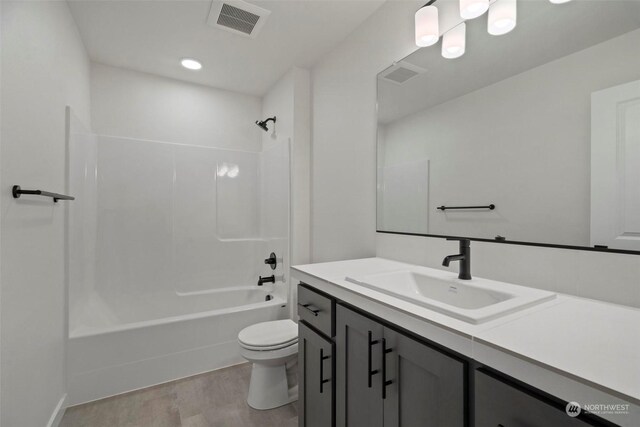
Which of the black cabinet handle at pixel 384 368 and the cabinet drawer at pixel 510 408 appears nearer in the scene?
the cabinet drawer at pixel 510 408

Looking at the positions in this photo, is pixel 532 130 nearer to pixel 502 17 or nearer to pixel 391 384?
pixel 502 17

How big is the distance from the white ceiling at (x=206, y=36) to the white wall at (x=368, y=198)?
0.19 m

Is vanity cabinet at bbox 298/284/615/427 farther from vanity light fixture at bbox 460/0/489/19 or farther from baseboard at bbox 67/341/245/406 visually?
vanity light fixture at bbox 460/0/489/19

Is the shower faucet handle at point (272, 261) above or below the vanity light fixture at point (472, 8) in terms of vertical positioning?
below

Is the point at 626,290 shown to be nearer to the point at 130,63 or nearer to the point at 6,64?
the point at 6,64

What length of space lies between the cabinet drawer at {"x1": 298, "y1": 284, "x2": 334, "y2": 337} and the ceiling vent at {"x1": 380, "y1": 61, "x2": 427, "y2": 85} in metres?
1.24

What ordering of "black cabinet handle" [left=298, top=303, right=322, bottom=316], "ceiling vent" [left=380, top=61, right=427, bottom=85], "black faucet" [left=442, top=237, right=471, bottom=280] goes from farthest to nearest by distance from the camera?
"ceiling vent" [left=380, top=61, right=427, bottom=85] < "black cabinet handle" [left=298, top=303, right=322, bottom=316] < "black faucet" [left=442, top=237, right=471, bottom=280]

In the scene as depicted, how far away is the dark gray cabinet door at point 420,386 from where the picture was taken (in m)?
0.70

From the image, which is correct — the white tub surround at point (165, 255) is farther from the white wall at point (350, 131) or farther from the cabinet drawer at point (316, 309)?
the cabinet drawer at point (316, 309)

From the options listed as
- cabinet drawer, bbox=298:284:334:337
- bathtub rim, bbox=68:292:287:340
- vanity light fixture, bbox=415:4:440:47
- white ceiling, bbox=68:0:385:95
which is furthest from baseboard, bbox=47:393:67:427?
vanity light fixture, bbox=415:4:440:47

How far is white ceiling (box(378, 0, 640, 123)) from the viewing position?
36.9 inches

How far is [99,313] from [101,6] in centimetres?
222

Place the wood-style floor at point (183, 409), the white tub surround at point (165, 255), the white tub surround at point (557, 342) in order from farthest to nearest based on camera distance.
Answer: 1. the white tub surround at point (165, 255)
2. the wood-style floor at point (183, 409)
3. the white tub surround at point (557, 342)

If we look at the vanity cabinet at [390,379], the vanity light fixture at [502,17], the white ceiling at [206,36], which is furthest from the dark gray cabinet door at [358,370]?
the white ceiling at [206,36]
